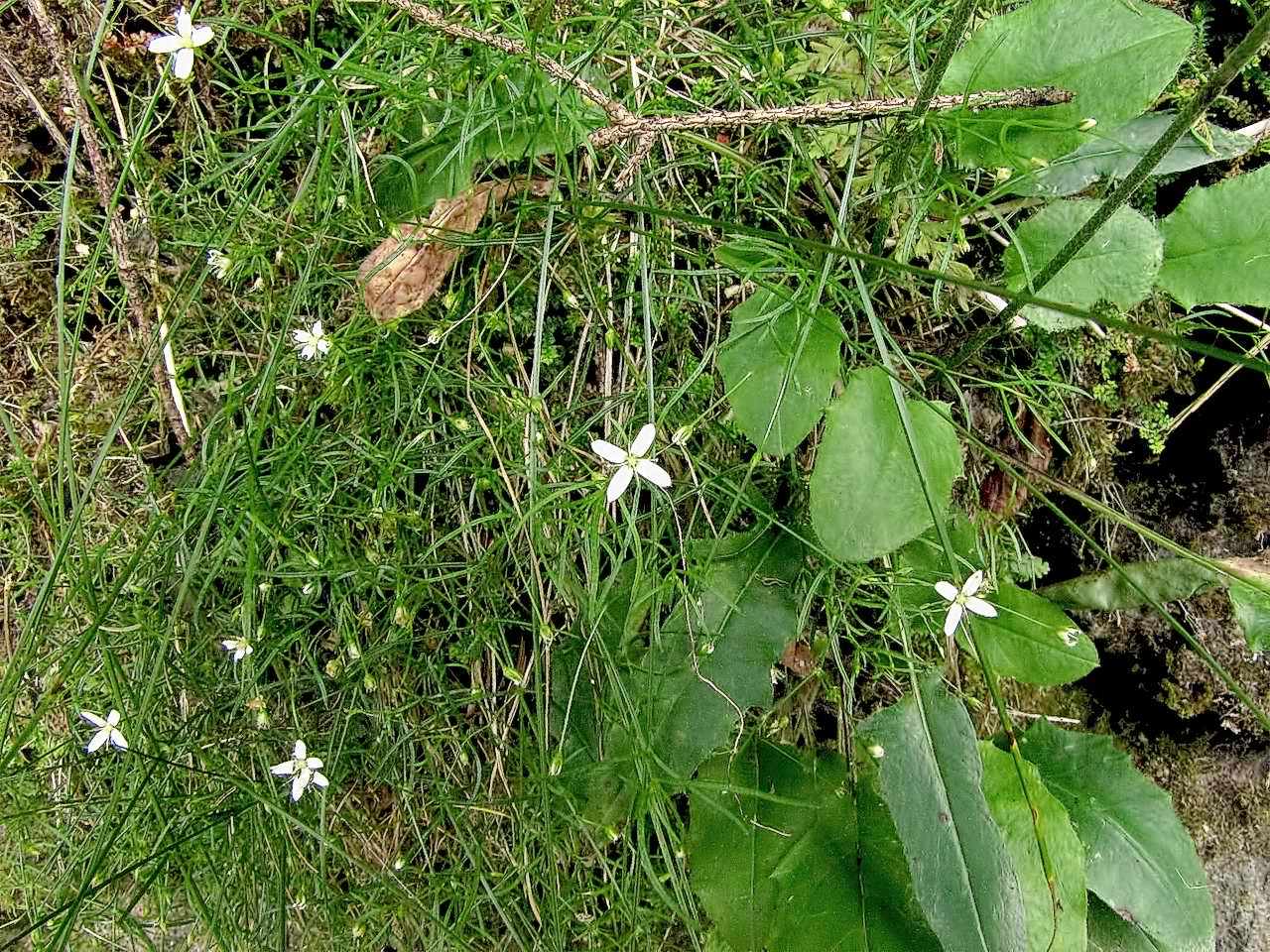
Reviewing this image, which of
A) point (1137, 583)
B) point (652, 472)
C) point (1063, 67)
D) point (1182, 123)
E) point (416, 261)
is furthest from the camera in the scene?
point (1137, 583)

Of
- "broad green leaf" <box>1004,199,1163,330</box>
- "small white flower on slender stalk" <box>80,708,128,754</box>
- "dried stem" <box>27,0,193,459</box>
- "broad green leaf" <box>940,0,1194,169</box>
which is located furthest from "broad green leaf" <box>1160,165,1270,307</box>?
"small white flower on slender stalk" <box>80,708,128,754</box>

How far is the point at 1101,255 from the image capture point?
1.29m

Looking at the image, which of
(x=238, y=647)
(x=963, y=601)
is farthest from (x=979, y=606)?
(x=238, y=647)

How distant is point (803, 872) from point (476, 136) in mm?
1201

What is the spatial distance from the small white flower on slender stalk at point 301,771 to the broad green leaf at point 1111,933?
1.25m

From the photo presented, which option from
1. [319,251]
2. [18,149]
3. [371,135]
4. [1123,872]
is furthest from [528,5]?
[1123,872]

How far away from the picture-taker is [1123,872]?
1.37 metres

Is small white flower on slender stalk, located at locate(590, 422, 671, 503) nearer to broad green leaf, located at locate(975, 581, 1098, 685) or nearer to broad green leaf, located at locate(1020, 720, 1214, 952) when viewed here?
broad green leaf, located at locate(975, 581, 1098, 685)

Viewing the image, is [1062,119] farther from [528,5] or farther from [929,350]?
[528,5]

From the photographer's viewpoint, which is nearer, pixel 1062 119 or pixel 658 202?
pixel 1062 119

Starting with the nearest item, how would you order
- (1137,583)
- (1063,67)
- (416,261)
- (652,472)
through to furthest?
(652,472), (1063,67), (416,261), (1137,583)

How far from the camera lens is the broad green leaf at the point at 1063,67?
3.98 feet

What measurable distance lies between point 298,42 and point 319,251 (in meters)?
0.38

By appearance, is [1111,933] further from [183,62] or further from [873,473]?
[183,62]
